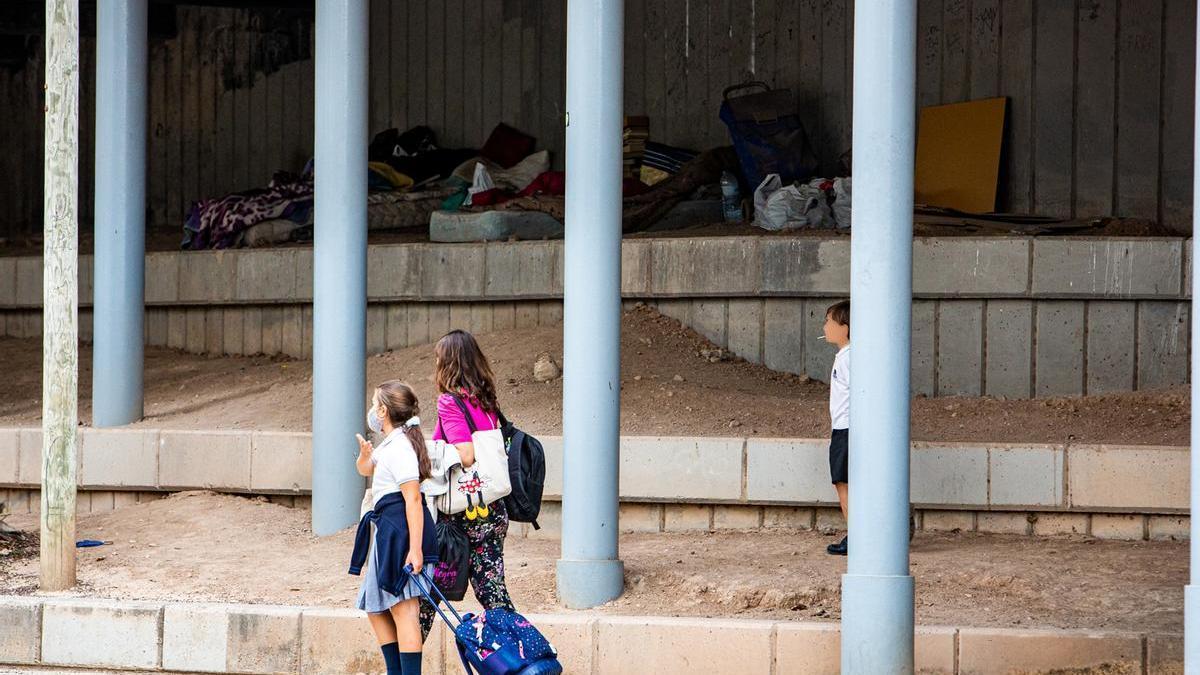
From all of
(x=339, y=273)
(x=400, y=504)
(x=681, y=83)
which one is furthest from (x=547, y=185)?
(x=400, y=504)

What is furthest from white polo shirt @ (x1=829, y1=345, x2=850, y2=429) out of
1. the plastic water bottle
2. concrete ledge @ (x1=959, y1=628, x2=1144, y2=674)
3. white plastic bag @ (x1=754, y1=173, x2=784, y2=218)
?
the plastic water bottle

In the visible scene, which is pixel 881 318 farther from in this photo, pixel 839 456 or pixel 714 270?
pixel 714 270

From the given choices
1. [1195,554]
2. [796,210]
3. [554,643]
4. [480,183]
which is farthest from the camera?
[480,183]

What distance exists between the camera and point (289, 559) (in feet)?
27.3

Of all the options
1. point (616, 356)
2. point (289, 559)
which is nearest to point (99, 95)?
point (289, 559)

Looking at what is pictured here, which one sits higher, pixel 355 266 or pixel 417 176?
pixel 417 176

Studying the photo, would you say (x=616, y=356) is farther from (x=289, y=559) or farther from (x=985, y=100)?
(x=985, y=100)

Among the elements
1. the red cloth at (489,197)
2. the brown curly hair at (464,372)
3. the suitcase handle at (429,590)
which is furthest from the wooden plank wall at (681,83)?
the suitcase handle at (429,590)

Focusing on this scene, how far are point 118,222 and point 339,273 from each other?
2.23 metres

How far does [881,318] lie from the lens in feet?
20.7

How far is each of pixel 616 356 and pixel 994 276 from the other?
12.5ft

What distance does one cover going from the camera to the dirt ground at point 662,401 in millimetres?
9062

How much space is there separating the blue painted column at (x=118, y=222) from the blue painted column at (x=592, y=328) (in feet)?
13.4

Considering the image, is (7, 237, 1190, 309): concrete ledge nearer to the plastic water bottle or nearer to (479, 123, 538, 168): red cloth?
the plastic water bottle
